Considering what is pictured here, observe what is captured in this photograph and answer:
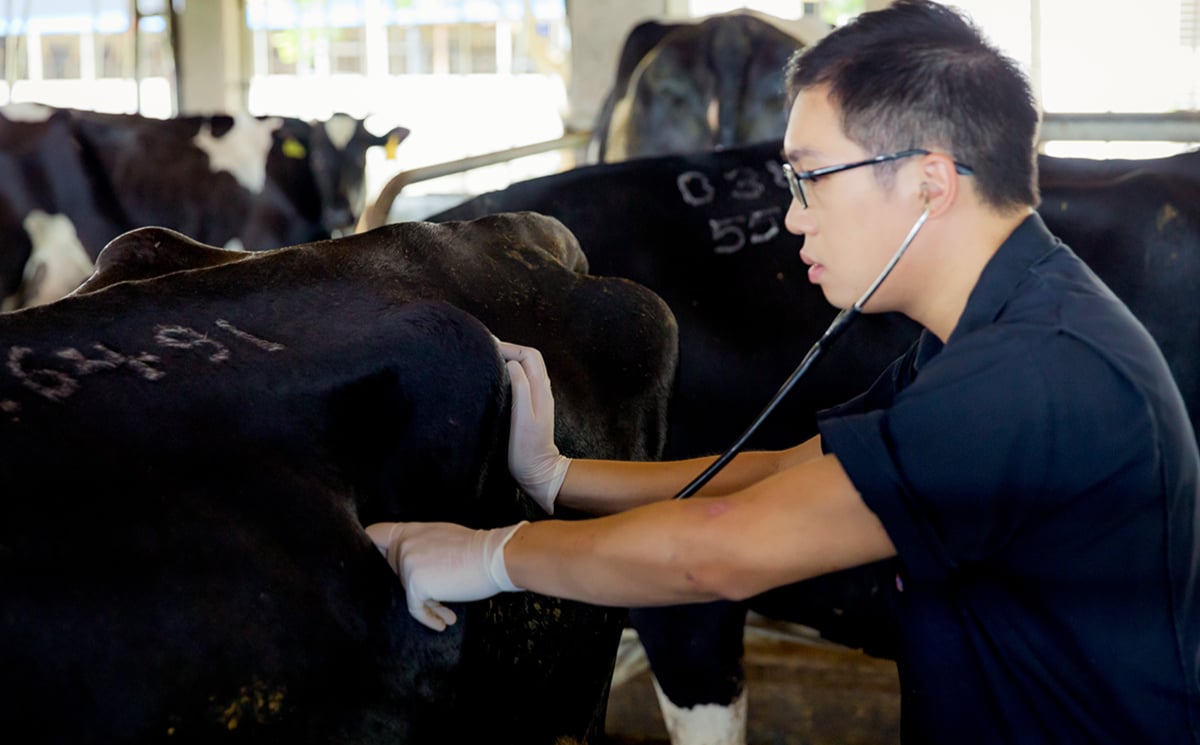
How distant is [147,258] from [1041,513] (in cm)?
85

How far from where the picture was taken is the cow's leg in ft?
7.37

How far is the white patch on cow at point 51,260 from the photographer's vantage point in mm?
4945

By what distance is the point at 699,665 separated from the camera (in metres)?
2.27

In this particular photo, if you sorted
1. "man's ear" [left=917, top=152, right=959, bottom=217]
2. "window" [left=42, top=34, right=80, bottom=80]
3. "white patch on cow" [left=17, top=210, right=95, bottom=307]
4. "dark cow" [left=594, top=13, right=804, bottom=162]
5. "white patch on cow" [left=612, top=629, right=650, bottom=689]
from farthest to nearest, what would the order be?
"window" [left=42, top=34, right=80, bottom=80]
"dark cow" [left=594, top=13, right=804, bottom=162]
"white patch on cow" [left=17, top=210, right=95, bottom=307]
"white patch on cow" [left=612, top=629, right=650, bottom=689]
"man's ear" [left=917, top=152, right=959, bottom=217]

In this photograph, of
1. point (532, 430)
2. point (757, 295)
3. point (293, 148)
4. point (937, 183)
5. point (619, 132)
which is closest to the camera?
point (937, 183)

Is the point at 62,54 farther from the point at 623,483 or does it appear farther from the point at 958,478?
the point at 958,478

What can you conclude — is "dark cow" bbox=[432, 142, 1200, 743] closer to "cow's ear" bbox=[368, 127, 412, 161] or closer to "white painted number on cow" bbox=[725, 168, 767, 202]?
"white painted number on cow" bbox=[725, 168, 767, 202]

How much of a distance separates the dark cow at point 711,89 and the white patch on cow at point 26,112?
236 cm

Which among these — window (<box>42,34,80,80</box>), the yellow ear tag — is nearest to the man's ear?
A: the yellow ear tag

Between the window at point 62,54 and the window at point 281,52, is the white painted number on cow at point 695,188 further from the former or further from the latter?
the window at point 62,54

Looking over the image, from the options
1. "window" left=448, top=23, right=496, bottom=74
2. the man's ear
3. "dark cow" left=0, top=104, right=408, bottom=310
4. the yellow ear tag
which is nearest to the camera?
the man's ear

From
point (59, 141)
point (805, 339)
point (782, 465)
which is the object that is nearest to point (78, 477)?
point (782, 465)

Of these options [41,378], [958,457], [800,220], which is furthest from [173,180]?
[958,457]

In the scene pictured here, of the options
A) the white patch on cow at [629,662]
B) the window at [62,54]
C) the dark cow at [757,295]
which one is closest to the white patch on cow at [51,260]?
the white patch on cow at [629,662]
